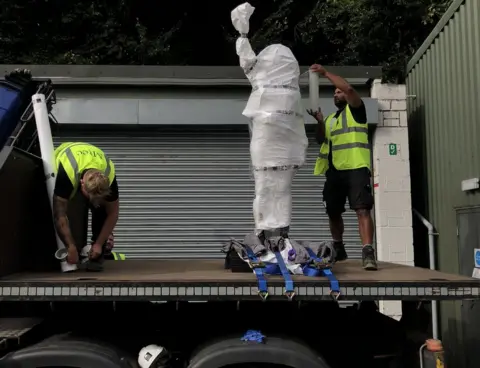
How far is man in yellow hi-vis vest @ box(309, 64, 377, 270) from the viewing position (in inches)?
193

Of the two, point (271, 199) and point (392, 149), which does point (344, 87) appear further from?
point (392, 149)

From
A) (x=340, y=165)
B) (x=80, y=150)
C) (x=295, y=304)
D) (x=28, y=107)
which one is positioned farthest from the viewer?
(x=340, y=165)

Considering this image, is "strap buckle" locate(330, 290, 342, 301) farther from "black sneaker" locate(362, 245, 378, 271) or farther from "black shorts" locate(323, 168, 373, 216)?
"black shorts" locate(323, 168, 373, 216)

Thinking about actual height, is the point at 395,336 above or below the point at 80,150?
below

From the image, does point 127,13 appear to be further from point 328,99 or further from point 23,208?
point 23,208

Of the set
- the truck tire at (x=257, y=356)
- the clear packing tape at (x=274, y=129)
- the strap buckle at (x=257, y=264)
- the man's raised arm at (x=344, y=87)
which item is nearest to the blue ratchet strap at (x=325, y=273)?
the strap buckle at (x=257, y=264)

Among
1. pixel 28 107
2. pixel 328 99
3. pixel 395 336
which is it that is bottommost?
pixel 395 336

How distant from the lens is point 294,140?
15.3 ft

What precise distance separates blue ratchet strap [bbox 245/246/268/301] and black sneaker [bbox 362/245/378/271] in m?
1.03

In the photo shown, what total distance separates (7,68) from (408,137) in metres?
5.80

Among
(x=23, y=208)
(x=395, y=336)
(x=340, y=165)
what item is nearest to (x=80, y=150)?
(x=23, y=208)

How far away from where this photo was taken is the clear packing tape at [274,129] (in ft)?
15.0

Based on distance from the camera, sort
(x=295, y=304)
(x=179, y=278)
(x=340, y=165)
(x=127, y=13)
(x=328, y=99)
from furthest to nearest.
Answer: (x=127, y=13) → (x=328, y=99) → (x=340, y=165) → (x=295, y=304) → (x=179, y=278)

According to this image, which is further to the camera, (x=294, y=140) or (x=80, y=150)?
(x=294, y=140)
